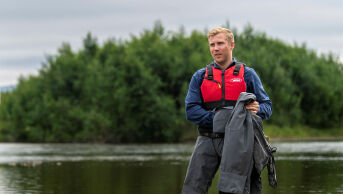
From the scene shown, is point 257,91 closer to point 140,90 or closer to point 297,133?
point 140,90

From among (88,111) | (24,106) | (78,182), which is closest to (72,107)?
(88,111)

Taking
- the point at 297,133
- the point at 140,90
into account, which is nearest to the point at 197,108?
the point at 140,90

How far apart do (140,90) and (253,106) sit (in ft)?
185

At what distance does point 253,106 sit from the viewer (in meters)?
4.77

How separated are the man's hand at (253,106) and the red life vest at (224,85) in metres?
0.16

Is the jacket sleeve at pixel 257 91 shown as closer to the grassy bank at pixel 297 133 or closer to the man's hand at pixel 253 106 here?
the man's hand at pixel 253 106

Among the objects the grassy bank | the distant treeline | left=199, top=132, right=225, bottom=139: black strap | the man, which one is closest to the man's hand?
the man

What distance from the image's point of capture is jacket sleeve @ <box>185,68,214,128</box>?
4883 mm

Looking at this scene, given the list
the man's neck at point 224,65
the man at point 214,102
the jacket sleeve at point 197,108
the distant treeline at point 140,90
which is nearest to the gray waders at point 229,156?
the man at point 214,102

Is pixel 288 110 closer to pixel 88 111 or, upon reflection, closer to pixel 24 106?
pixel 88 111

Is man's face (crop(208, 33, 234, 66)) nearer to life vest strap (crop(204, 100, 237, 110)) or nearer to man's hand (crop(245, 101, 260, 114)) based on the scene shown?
life vest strap (crop(204, 100, 237, 110))

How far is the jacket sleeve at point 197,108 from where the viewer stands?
4883 millimetres

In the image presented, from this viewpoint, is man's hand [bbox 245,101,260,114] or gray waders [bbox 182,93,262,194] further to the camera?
man's hand [bbox 245,101,260,114]

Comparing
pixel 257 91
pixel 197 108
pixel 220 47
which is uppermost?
pixel 220 47
